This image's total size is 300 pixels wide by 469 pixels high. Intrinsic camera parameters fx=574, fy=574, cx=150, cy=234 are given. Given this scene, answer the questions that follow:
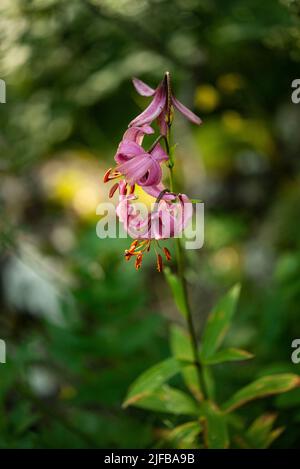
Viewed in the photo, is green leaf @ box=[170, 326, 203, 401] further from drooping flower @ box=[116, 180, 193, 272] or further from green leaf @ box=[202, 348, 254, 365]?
drooping flower @ box=[116, 180, 193, 272]

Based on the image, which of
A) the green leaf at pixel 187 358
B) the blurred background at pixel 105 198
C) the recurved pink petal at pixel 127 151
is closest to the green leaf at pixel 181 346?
the green leaf at pixel 187 358

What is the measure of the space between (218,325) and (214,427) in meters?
0.21

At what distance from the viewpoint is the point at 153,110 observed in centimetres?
90

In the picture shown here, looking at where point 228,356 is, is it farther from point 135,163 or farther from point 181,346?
point 135,163

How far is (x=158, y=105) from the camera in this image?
0.90m

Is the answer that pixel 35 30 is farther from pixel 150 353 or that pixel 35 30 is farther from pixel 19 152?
pixel 150 353

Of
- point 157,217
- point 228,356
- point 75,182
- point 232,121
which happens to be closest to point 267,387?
point 228,356

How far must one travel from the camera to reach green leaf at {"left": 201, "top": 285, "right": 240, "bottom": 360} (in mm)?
1220

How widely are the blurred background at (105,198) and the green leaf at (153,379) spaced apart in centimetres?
32

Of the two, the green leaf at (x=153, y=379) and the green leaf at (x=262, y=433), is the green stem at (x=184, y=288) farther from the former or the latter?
the green leaf at (x=262, y=433)

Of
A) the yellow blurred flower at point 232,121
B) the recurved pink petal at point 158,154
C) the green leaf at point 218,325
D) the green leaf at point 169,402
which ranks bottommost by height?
the green leaf at point 169,402

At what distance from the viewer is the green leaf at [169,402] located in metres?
1.25

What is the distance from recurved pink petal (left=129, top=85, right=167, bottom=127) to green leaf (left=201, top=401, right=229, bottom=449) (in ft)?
2.18

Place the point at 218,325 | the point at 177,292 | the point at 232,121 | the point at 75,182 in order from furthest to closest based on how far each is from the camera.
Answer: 1. the point at 75,182
2. the point at 232,121
3. the point at 218,325
4. the point at 177,292
